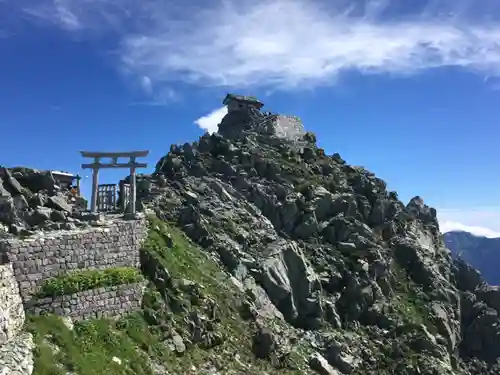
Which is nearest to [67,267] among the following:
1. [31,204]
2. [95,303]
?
[95,303]

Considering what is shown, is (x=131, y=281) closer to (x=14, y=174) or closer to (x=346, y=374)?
(x=14, y=174)

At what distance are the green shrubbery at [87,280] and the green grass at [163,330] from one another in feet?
4.40

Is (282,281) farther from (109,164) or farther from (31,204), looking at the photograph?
(31,204)

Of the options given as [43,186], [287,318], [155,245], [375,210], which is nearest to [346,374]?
[287,318]

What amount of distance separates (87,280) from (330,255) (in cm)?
4058

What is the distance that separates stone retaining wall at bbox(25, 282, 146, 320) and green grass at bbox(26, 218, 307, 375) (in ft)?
1.64

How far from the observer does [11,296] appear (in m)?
23.7

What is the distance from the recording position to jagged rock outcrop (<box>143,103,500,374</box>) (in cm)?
5194

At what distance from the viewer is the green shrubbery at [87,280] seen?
26078 millimetres

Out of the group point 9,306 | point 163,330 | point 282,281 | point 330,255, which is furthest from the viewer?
point 330,255

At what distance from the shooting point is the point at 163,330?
31.1 m

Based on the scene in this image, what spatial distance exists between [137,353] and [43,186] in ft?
52.0

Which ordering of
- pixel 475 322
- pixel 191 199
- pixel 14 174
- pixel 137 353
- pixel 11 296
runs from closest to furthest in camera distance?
1. pixel 11 296
2. pixel 137 353
3. pixel 14 174
4. pixel 191 199
5. pixel 475 322

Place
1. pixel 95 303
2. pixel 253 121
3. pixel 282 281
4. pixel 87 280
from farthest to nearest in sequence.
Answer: pixel 253 121, pixel 282 281, pixel 95 303, pixel 87 280
